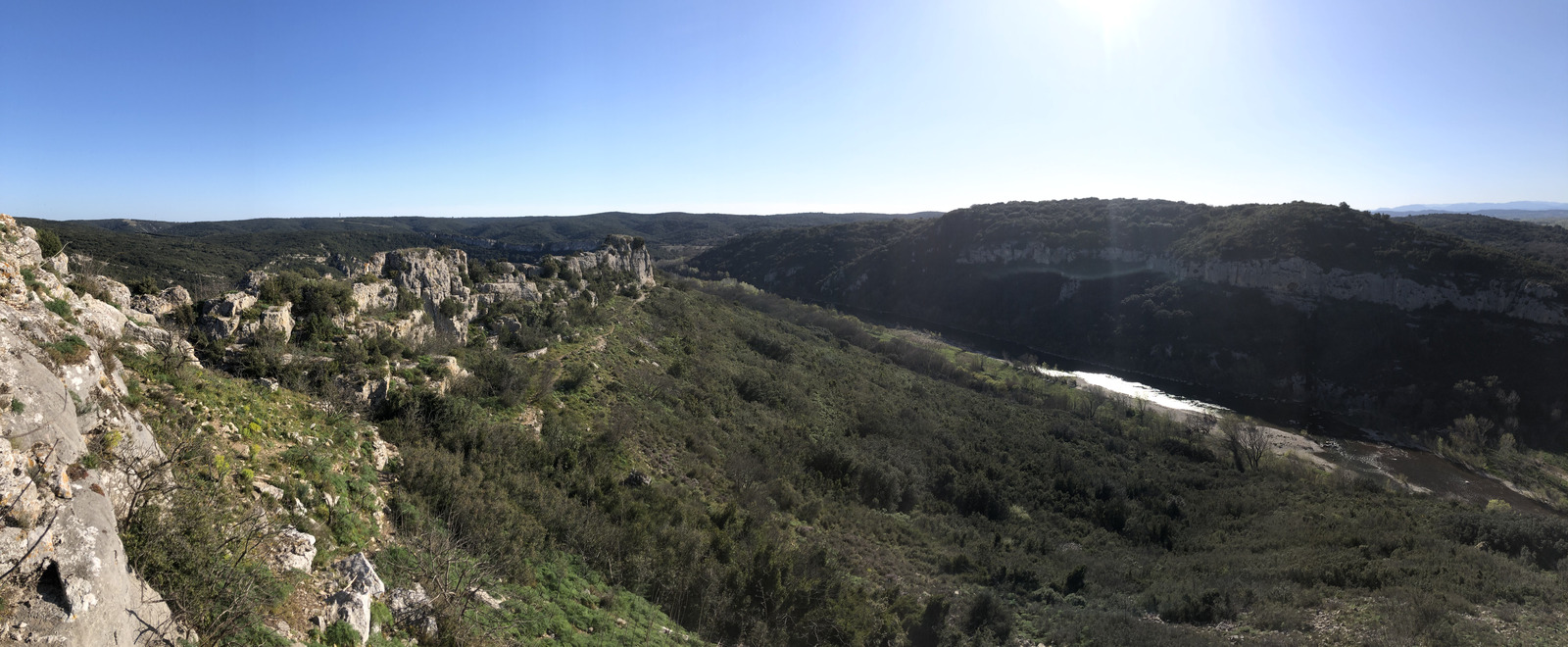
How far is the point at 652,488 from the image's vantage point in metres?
14.5

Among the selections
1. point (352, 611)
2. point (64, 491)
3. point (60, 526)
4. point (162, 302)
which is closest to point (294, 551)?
point (352, 611)

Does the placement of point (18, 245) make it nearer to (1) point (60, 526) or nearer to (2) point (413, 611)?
(1) point (60, 526)

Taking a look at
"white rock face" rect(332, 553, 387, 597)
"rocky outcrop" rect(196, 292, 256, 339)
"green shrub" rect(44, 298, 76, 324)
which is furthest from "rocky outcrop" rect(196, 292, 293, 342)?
"white rock face" rect(332, 553, 387, 597)

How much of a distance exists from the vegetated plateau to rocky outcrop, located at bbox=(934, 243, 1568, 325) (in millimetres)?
14355

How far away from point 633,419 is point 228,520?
40.6 feet

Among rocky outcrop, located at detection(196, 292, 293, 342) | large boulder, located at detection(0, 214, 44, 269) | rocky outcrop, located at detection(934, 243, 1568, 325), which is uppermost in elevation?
large boulder, located at detection(0, 214, 44, 269)

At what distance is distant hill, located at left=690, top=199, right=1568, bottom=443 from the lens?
2116 inches

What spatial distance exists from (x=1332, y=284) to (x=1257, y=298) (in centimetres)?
670

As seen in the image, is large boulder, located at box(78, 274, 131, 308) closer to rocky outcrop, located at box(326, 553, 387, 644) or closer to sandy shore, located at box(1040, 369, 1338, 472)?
rocky outcrop, located at box(326, 553, 387, 644)

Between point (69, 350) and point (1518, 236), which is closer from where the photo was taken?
point (69, 350)

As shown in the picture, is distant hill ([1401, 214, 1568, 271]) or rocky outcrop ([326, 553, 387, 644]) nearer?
rocky outcrop ([326, 553, 387, 644])

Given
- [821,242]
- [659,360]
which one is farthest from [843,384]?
[821,242]

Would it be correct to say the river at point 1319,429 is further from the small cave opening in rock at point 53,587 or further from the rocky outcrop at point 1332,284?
the small cave opening in rock at point 53,587

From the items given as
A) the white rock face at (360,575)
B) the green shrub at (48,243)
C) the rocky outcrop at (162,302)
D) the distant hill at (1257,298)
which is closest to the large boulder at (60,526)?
the white rock face at (360,575)
